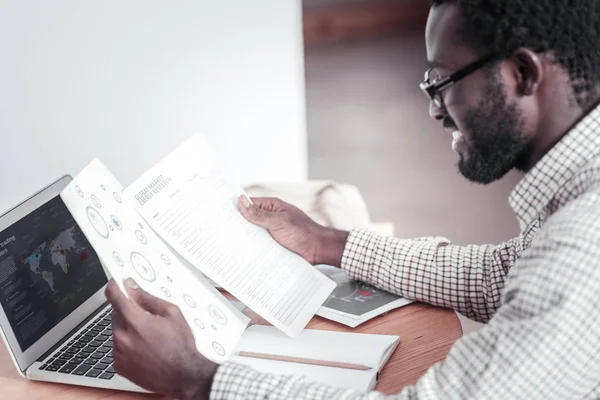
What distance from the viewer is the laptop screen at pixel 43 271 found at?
3.28ft

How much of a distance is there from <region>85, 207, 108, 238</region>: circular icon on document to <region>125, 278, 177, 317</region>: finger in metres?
0.07

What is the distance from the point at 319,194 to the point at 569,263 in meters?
1.40

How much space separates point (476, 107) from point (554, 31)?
0.48 ft

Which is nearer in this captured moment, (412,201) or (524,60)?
(524,60)

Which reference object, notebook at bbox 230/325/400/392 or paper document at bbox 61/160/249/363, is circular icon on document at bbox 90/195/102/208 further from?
notebook at bbox 230/325/400/392

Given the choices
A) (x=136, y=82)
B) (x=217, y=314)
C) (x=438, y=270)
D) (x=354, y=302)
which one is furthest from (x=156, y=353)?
(x=136, y=82)

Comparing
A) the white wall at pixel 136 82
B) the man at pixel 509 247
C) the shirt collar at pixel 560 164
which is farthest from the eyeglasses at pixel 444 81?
the white wall at pixel 136 82

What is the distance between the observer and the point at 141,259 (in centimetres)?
95

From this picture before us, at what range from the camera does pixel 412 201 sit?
3.19 m

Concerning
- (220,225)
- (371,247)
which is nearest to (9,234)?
(220,225)

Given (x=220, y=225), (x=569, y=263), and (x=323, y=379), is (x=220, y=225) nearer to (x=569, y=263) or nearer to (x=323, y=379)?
(x=323, y=379)

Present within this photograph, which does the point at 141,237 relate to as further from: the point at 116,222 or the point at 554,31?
the point at 554,31

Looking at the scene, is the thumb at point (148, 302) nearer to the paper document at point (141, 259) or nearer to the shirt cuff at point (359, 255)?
the paper document at point (141, 259)

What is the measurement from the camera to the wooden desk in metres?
0.96
